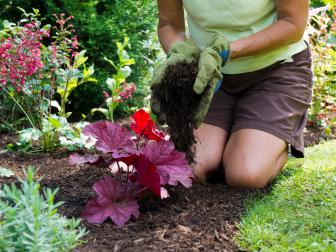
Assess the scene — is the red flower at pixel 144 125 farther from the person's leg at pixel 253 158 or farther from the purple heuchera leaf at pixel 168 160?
the person's leg at pixel 253 158

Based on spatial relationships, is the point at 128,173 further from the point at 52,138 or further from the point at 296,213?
the point at 52,138

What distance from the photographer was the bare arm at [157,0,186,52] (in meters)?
3.16

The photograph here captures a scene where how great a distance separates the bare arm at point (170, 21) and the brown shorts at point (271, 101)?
0.39 meters

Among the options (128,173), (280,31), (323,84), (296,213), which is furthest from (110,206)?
(323,84)

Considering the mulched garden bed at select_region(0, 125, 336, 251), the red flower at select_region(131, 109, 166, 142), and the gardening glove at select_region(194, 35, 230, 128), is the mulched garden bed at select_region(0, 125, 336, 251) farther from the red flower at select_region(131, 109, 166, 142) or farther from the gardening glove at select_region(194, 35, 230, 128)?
the gardening glove at select_region(194, 35, 230, 128)

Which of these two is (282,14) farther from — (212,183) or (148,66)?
(148,66)

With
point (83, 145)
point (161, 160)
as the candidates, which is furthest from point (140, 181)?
point (83, 145)

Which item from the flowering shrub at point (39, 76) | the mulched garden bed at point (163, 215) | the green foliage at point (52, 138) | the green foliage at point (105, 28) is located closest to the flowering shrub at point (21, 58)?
the flowering shrub at point (39, 76)

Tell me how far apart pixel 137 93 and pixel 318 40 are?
1.52m

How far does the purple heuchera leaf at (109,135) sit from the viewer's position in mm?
2393

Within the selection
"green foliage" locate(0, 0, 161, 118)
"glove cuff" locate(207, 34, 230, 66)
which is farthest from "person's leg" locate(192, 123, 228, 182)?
"green foliage" locate(0, 0, 161, 118)

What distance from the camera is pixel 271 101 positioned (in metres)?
3.01

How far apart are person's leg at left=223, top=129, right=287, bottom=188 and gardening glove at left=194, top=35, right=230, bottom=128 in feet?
1.15

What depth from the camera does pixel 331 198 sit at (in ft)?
8.27
